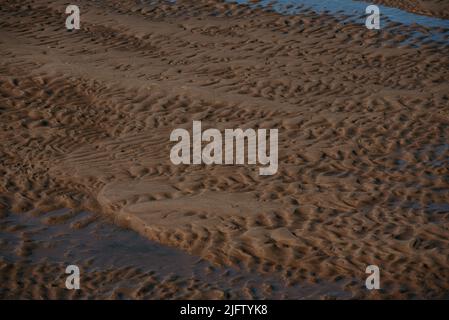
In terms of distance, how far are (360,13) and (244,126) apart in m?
5.65

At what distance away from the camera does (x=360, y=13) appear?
13.6 metres

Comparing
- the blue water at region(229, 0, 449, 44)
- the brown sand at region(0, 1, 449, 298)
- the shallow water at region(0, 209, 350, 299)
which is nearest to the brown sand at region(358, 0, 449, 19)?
the blue water at region(229, 0, 449, 44)

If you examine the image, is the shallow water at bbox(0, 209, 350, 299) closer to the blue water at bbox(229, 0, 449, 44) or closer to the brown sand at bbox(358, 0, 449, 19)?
the blue water at bbox(229, 0, 449, 44)

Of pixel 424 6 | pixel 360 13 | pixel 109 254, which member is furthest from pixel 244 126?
pixel 424 6

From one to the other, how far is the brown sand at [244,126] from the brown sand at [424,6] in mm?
1827

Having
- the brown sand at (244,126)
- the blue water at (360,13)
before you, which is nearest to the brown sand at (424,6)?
the blue water at (360,13)

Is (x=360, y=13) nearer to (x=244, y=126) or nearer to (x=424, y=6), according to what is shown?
(x=424, y=6)

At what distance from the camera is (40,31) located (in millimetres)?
12648

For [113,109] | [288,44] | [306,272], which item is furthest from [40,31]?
[306,272]
